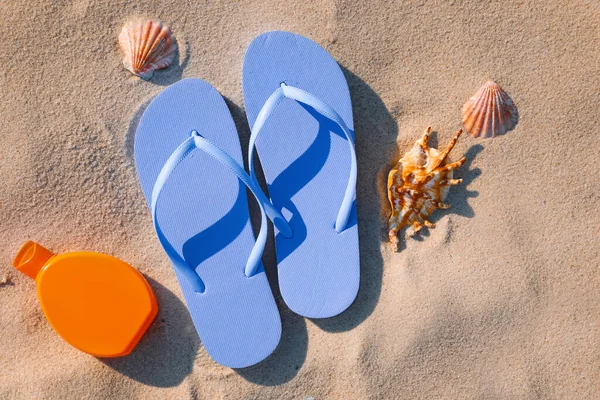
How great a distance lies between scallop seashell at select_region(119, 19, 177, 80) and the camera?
204 centimetres

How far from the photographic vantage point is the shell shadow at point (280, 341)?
84.1 inches

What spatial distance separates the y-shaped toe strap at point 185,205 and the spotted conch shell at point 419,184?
16.9 inches

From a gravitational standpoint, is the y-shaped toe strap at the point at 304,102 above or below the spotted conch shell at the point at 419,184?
above

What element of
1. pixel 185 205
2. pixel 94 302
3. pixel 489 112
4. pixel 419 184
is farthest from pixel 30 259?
pixel 489 112

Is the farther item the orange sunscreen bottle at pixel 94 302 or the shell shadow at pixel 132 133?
the shell shadow at pixel 132 133

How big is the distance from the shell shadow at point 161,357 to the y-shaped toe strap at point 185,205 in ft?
0.62

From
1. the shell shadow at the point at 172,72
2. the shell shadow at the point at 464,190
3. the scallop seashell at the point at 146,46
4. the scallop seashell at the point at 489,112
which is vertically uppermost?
the scallop seashell at the point at 146,46

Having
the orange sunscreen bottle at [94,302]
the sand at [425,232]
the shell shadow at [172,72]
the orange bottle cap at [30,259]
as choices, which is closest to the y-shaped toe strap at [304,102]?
the sand at [425,232]

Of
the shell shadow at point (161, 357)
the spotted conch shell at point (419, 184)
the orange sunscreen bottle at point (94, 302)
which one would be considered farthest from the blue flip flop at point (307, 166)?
the orange sunscreen bottle at point (94, 302)

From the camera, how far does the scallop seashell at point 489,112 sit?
206 centimetres

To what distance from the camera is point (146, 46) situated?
2.04m

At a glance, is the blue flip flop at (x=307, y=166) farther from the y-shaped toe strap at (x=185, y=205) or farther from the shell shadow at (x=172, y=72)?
the shell shadow at (x=172, y=72)

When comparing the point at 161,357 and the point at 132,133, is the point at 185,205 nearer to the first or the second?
the point at 132,133

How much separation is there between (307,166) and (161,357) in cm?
93
